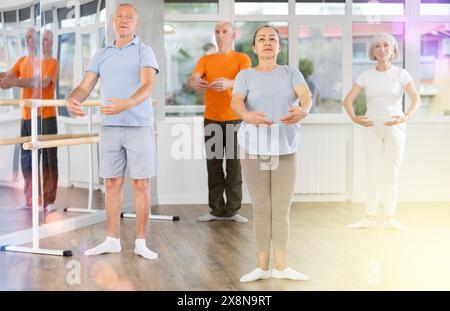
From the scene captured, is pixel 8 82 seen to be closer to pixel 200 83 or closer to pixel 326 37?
pixel 200 83

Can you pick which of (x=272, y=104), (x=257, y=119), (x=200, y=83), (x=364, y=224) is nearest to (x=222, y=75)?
(x=200, y=83)

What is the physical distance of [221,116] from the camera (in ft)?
16.9

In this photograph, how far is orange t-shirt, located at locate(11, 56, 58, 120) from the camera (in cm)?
442

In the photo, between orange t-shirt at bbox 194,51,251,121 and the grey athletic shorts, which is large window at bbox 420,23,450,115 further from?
the grey athletic shorts

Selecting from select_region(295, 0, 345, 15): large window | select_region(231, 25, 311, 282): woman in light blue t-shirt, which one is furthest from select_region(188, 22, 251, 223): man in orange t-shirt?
select_region(231, 25, 311, 282): woman in light blue t-shirt

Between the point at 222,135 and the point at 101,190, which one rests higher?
the point at 222,135

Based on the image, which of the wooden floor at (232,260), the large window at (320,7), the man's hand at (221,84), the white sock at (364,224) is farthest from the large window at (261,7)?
the white sock at (364,224)

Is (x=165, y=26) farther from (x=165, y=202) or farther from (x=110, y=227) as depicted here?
(x=110, y=227)

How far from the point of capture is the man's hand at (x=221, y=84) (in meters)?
4.96

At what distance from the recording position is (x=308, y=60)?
6520mm

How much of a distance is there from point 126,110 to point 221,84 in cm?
125

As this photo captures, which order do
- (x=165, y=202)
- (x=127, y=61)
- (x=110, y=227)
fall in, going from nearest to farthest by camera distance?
1. (x=127, y=61)
2. (x=110, y=227)
3. (x=165, y=202)
